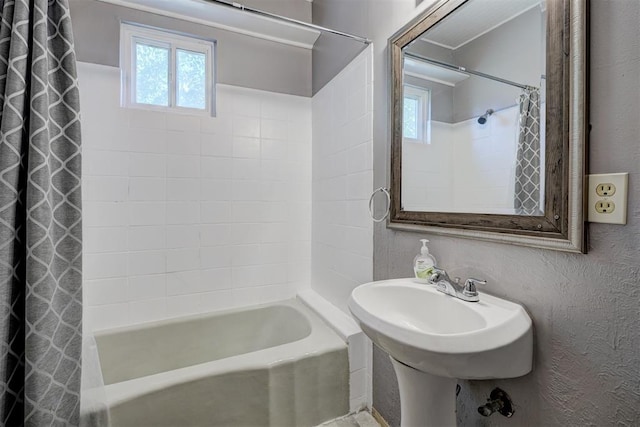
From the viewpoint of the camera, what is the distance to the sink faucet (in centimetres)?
97

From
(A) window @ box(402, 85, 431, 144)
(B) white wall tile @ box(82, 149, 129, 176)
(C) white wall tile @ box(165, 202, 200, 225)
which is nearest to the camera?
(A) window @ box(402, 85, 431, 144)

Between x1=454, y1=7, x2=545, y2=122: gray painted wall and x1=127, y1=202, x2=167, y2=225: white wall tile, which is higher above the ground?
x1=454, y1=7, x2=545, y2=122: gray painted wall

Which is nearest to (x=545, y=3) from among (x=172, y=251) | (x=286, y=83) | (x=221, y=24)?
(x=286, y=83)

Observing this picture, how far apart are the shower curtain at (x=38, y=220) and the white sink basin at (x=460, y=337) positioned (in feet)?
3.16

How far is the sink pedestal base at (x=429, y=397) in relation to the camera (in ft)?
3.17

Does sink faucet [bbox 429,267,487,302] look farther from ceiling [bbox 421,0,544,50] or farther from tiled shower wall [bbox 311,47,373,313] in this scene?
ceiling [bbox 421,0,544,50]

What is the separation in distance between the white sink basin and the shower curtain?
3.16 ft

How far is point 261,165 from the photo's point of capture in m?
2.16

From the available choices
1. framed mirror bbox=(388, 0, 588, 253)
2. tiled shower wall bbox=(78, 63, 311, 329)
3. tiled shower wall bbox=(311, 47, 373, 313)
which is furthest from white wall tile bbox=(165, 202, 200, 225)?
framed mirror bbox=(388, 0, 588, 253)

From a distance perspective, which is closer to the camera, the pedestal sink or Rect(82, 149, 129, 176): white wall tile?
the pedestal sink

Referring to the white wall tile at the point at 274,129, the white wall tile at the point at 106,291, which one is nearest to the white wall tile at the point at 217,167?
the white wall tile at the point at 274,129

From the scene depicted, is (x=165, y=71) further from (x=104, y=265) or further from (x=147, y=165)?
(x=104, y=265)

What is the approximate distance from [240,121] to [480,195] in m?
1.61

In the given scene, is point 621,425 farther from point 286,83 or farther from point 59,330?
point 286,83
